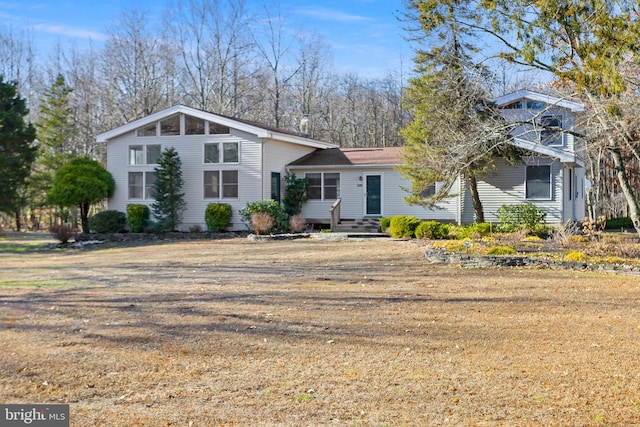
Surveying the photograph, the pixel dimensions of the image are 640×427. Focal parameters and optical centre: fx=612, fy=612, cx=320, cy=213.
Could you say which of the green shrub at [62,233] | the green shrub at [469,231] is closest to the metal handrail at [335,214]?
the green shrub at [469,231]

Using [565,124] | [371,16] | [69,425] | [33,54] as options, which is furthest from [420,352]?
[33,54]

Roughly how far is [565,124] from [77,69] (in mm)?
34219

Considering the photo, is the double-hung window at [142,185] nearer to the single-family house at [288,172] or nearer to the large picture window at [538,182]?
the single-family house at [288,172]

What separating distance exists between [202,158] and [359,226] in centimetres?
661

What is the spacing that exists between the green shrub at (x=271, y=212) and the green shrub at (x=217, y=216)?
0.80 m

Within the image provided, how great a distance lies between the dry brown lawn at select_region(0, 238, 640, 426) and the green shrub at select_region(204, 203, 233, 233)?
35.2ft

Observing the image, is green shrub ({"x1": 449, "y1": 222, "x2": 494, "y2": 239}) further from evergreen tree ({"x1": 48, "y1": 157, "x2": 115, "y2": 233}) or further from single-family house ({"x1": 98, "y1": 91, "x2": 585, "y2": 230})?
evergreen tree ({"x1": 48, "y1": 157, "x2": 115, "y2": 233})

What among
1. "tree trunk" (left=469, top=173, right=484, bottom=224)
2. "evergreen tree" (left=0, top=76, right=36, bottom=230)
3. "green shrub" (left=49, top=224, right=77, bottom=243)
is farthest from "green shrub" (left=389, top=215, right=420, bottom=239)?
"evergreen tree" (left=0, top=76, right=36, bottom=230)

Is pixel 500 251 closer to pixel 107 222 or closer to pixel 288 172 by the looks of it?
pixel 288 172

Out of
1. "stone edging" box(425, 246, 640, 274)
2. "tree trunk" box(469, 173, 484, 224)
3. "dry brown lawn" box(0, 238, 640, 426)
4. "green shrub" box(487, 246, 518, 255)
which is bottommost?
"dry brown lawn" box(0, 238, 640, 426)

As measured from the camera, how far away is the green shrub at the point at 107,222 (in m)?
23.6

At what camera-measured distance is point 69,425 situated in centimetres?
459

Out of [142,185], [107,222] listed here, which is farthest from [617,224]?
[107,222]

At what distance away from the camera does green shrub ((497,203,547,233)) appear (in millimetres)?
20928
